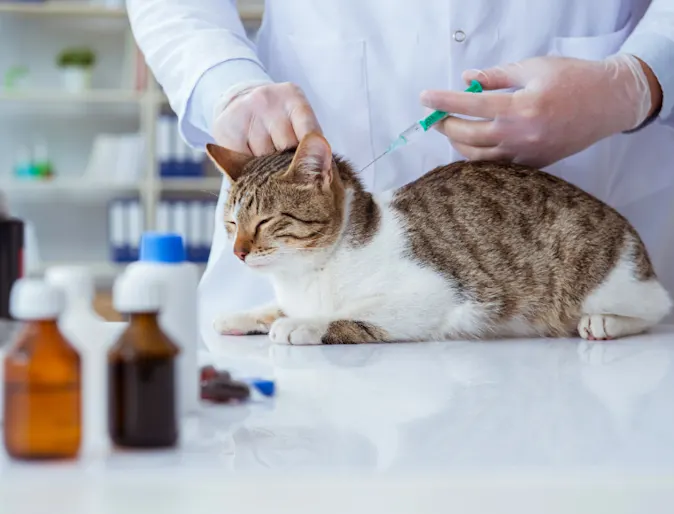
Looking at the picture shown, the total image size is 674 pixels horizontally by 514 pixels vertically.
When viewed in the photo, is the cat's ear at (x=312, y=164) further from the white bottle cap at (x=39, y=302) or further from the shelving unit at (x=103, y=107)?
the shelving unit at (x=103, y=107)

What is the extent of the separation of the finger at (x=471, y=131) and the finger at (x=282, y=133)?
219mm

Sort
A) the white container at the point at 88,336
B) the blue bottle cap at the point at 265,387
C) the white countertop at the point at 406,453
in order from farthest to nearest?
1. the blue bottle cap at the point at 265,387
2. the white container at the point at 88,336
3. the white countertop at the point at 406,453

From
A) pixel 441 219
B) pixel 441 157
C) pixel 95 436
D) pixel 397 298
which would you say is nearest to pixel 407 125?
→ pixel 441 157

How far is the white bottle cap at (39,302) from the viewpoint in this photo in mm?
441

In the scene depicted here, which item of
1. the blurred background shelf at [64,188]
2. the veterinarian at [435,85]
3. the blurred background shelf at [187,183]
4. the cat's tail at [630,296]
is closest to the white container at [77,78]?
the blurred background shelf at [64,188]

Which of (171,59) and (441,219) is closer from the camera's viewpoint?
(441,219)

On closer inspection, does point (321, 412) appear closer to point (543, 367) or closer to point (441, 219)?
point (543, 367)

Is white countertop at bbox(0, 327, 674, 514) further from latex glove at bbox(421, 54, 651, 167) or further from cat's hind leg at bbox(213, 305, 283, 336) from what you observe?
latex glove at bbox(421, 54, 651, 167)

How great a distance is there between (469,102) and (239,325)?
0.44 m

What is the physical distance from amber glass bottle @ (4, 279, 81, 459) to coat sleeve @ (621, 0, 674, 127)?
1.05 m

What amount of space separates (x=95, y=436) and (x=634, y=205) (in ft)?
3.74

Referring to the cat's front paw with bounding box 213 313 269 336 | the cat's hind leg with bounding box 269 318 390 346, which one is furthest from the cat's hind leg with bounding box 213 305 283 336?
the cat's hind leg with bounding box 269 318 390 346

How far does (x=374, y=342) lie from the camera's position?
3.62 feet

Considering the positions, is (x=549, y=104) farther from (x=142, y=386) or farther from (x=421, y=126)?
(x=142, y=386)
